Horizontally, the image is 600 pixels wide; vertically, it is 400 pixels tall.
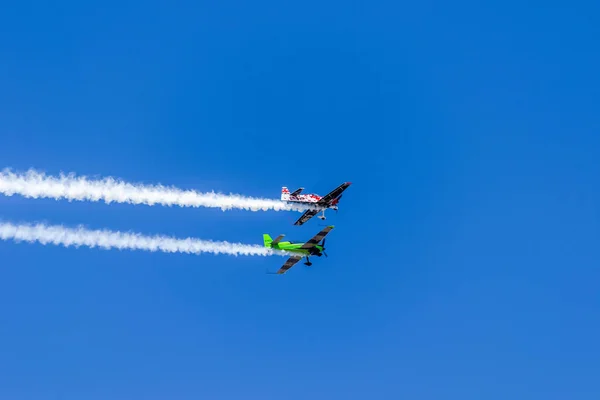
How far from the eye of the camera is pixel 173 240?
4012cm

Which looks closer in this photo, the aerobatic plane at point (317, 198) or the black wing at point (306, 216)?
the aerobatic plane at point (317, 198)

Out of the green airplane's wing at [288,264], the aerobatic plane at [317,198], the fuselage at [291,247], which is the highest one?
the aerobatic plane at [317,198]

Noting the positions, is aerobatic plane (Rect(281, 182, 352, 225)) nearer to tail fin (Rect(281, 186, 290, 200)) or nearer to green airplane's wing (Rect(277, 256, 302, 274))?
tail fin (Rect(281, 186, 290, 200))

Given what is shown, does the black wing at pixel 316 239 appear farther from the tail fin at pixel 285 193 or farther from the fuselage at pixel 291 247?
the tail fin at pixel 285 193

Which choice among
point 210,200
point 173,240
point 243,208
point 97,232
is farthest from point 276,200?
point 97,232

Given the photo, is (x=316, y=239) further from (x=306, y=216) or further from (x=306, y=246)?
(x=306, y=216)

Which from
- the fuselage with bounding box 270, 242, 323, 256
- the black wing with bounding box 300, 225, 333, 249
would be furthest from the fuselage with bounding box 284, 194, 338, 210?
the fuselage with bounding box 270, 242, 323, 256

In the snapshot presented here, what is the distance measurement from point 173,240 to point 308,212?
482 inches

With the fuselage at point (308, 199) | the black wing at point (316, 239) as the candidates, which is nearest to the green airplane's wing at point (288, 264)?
the black wing at point (316, 239)

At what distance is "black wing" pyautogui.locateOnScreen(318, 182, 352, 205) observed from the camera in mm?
46312

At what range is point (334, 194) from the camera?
46875 millimetres

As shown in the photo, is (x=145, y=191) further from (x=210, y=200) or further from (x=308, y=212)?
(x=308, y=212)

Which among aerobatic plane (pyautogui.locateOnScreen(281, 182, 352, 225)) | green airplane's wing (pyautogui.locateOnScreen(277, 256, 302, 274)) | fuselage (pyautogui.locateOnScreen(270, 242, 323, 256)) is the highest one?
aerobatic plane (pyautogui.locateOnScreen(281, 182, 352, 225))

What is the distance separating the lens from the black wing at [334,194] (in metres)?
46.3
